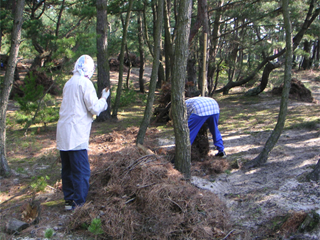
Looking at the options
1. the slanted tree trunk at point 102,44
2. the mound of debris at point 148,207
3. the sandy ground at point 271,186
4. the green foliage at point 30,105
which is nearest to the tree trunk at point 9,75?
the mound of debris at point 148,207

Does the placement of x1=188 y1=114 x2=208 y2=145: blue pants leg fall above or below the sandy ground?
above

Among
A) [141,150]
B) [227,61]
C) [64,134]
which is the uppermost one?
[227,61]

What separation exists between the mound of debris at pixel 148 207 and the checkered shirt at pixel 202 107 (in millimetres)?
1624

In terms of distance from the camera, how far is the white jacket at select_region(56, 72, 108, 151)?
11.6 feet

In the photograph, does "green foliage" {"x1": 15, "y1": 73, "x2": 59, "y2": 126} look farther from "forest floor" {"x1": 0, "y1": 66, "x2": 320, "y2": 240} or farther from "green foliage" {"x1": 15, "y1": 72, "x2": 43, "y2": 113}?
"forest floor" {"x1": 0, "y1": 66, "x2": 320, "y2": 240}

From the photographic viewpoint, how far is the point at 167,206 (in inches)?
132

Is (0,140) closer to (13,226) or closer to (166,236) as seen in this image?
(13,226)

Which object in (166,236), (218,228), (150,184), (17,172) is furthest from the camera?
(17,172)

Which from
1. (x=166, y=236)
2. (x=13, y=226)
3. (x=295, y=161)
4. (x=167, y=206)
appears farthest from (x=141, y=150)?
(x=295, y=161)

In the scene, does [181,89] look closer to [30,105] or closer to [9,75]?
[9,75]

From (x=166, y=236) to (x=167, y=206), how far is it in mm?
385

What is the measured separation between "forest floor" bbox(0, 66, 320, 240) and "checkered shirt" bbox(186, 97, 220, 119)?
95 cm

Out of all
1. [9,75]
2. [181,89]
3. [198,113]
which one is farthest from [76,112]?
[198,113]

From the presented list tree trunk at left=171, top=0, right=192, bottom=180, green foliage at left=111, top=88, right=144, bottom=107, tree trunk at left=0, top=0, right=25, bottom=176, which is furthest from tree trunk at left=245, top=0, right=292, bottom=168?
green foliage at left=111, top=88, right=144, bottom=107
